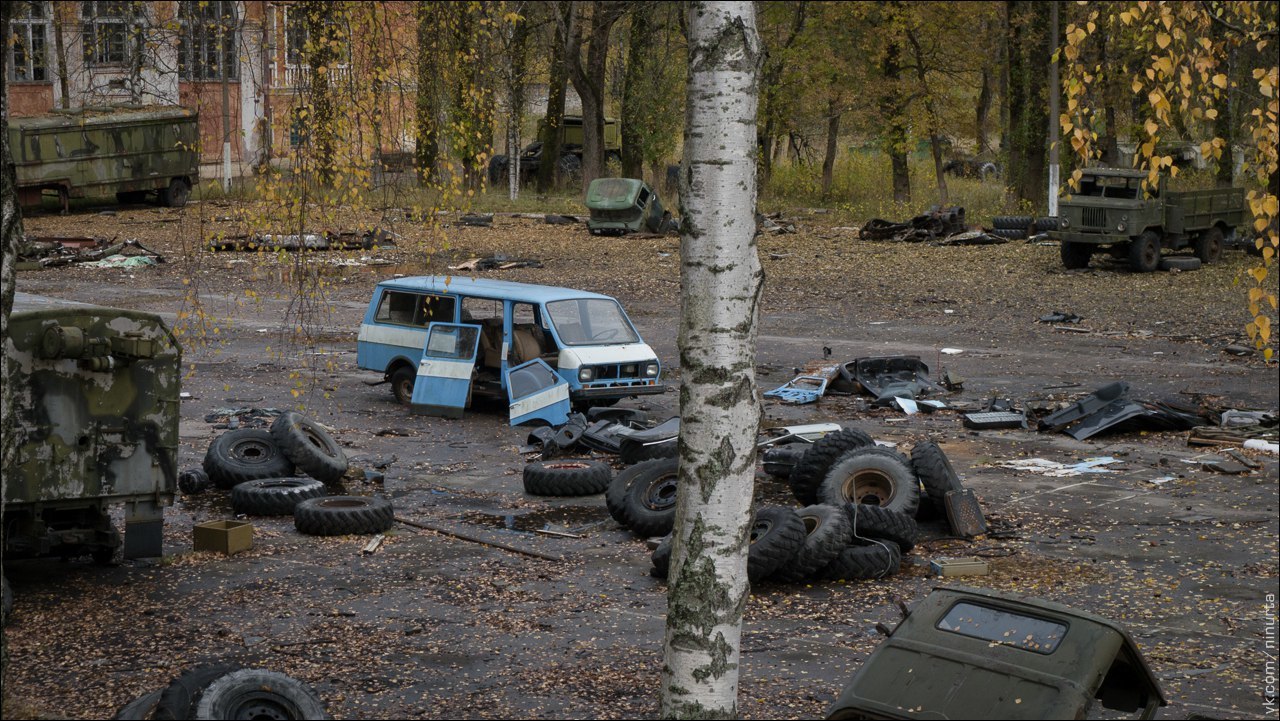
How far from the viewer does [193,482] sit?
11.8 meters

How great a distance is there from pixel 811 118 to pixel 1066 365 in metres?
27.0

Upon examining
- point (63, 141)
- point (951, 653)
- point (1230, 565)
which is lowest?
point (1230, 565)

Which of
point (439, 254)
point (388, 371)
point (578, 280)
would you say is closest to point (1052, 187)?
point (578, 280)

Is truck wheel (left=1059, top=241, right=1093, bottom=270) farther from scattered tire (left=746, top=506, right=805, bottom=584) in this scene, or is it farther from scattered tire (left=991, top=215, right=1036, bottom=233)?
scattered tire (left=746, top=506, right=805, bottom=584)

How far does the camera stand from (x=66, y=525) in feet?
28.5

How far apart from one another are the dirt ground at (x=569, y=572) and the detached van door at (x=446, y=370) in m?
0.28

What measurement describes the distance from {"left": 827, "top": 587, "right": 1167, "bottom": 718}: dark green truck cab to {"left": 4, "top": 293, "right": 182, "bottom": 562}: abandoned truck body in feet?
17.9

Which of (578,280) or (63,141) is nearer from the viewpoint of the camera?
(578,280)

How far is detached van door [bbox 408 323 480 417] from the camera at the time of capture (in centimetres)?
1549

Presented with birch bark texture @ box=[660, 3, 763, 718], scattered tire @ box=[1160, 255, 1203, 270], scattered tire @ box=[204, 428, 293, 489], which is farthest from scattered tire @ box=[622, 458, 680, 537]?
scattered tire @ box=[1160, 255, 1203, 270]

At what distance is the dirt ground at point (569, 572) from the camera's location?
7262 millimetres

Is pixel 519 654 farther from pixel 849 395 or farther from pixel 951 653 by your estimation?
pixel 849 395

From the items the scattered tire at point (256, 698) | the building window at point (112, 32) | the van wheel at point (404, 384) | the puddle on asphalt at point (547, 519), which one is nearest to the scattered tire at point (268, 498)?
the puddle on asphalt at point (547, 519)

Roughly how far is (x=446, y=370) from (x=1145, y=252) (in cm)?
1692
